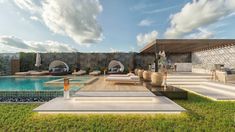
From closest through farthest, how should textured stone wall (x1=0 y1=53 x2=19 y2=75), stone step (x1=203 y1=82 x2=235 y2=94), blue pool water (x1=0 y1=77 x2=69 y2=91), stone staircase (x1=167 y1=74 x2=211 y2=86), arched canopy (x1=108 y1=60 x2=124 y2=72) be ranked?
stone step (x1=203 y1=82 x2=235 y2=94) < blue pool water (x1=0 y1=77 x2=69 y2=91) < stone staircase (x1=167 y1=74 x2=211 y2=86) < arched canopy (x1=108 y1=60 x2=124 y2=72) < textured stone wall (x1=0 y1=53 x2=19 y2=75)

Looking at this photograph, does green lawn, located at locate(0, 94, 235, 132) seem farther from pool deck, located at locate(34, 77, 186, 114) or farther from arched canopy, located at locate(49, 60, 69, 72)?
arched canopy, located at locate(49, 60, 69, 72)

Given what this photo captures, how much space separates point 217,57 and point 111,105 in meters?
14.0

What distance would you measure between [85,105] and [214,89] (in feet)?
25.3

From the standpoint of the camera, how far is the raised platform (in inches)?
204

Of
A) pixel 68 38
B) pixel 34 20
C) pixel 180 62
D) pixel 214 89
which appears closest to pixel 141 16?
pixel 180 62

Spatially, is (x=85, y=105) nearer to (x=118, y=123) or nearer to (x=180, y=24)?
(x=118, y=123)

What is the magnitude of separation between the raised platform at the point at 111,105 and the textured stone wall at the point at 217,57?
10.9 metres

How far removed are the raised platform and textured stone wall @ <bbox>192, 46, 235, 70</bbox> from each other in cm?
1085

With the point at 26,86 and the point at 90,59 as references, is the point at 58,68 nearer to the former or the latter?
the point at 90,59

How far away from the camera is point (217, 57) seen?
1577 cm

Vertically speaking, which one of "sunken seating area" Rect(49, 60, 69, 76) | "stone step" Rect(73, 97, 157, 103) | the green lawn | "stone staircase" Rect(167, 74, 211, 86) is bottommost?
the green lawn

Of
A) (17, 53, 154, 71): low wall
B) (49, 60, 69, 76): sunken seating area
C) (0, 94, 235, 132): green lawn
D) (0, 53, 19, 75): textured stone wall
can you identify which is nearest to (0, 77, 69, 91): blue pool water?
(0, 94, 235, 132): green lawn

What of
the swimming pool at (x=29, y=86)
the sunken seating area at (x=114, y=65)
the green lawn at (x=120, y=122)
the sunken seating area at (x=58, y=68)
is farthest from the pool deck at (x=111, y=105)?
the sunken seating area at (x=114, y=65)

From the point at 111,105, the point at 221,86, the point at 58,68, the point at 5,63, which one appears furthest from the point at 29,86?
the point at 5,63
